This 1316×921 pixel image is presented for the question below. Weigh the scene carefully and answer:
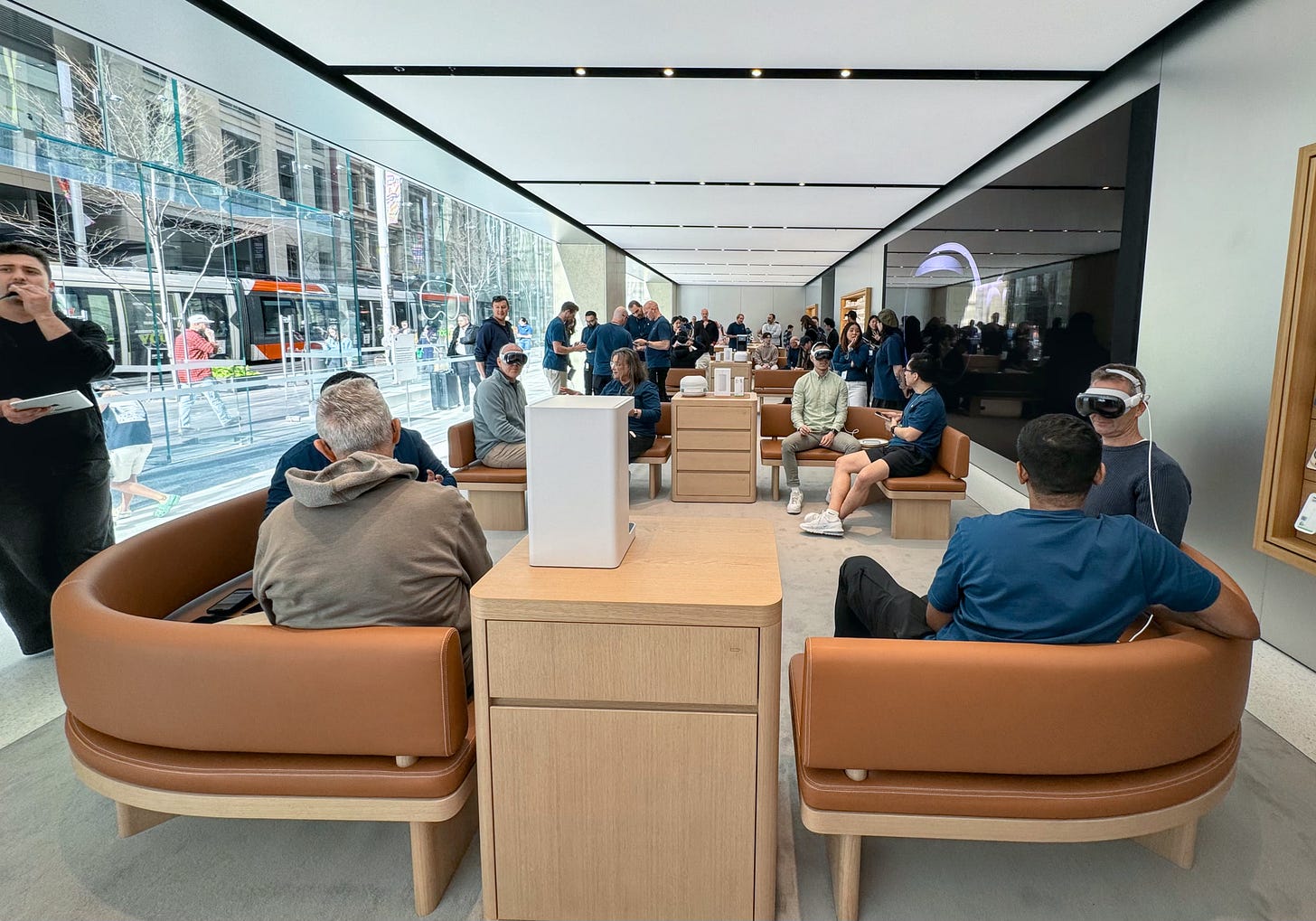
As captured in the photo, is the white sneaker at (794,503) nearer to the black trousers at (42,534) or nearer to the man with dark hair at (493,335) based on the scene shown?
the man with dark hair at (493,335)

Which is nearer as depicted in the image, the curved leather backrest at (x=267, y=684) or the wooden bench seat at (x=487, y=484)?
the curved leather backrest at (x=267, y=684)

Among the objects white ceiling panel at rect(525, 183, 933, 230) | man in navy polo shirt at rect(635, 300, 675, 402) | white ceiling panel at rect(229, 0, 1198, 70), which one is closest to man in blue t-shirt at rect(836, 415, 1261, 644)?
white ceiling panel at rect(229, 0, 1198, 70)

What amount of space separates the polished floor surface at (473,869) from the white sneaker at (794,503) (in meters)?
3.63

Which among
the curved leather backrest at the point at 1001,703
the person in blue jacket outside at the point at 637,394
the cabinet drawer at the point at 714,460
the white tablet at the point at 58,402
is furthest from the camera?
the cabinet drawer at the point at 714,460

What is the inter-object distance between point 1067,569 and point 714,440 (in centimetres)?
463

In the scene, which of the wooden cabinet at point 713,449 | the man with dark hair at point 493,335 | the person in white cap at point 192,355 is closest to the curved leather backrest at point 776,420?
the wooden cabinet at point 713,449

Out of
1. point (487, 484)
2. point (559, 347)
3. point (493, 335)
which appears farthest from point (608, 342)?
point (487, 484)

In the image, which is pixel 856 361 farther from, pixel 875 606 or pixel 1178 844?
pixel 1178 844

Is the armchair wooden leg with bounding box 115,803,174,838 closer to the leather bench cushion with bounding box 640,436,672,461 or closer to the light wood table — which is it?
the light wood table

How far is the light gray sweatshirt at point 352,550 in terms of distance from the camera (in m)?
1.80

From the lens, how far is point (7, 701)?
9.59ft

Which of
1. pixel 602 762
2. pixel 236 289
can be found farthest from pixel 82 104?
pixel 602 762

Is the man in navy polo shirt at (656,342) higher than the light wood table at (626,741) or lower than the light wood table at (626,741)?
higher

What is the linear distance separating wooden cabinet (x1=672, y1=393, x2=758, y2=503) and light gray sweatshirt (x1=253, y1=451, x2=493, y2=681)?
4499mm
